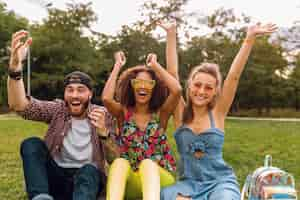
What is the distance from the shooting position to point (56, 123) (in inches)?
136

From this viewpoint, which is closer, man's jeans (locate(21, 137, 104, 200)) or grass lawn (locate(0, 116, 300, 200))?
man's jeans (locate(21, 137, 104, 200))

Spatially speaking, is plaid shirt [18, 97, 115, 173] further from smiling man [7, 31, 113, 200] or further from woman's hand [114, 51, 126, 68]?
woman's hand [114, 51, 126, 68]

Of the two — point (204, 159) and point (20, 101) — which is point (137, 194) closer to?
point (204, 159)

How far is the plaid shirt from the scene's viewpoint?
3.38 meters

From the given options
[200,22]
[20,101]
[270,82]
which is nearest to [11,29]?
[200,22]

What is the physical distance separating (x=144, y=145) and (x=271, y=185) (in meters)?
1.09

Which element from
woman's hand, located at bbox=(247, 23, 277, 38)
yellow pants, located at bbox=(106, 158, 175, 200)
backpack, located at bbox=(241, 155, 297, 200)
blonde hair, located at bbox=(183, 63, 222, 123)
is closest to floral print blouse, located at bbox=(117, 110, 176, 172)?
yellow pants, located at bbox=(106, 158, 175, 200)

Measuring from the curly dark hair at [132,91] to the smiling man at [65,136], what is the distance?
0.78 ft

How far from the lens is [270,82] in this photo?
94.3ft

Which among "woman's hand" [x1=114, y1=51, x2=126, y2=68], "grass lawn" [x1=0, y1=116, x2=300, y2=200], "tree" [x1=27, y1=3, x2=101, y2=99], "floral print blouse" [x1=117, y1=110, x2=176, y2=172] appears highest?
"tree" [x1=27, y1=3, x2=101, y2=99]

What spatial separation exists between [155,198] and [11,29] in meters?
33.1

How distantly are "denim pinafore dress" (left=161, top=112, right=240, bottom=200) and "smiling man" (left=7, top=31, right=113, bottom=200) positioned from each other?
62 centimetres

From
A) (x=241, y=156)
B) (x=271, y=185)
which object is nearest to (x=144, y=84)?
(x=271, y=185)

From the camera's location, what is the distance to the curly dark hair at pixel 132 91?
3.62 meters
